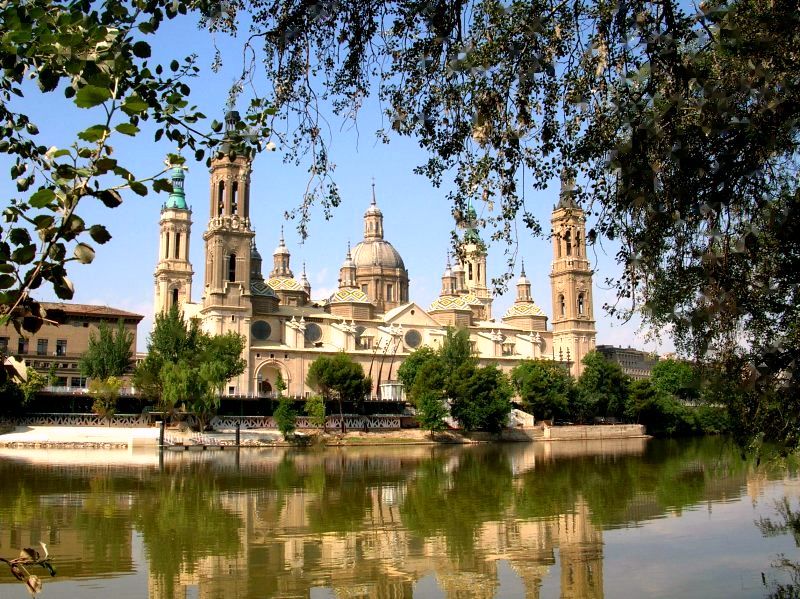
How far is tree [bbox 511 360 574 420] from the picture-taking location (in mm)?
51406

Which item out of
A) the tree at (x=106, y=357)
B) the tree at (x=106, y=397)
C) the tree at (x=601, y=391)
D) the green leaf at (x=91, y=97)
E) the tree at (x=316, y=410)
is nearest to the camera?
the green leaf at (x=91, y=97)

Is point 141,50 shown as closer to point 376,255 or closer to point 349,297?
point 349,297

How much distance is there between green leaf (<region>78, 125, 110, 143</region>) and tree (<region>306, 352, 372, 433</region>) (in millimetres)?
43569

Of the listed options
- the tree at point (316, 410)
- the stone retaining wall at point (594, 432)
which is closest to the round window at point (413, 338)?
the stone retaining wall at point (594, 432)

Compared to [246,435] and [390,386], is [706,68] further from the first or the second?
[390,386]

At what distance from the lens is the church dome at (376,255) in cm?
7288

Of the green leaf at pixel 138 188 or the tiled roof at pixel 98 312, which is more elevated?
the tiled roof at pixel 98 312

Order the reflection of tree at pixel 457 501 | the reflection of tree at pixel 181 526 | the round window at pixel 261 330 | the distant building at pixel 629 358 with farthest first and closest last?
the distant building at pixel 629 358, the round window at pixel 261 330, the reflection of tree at pixel 457 501, the reflection of tree at pixel 181 526

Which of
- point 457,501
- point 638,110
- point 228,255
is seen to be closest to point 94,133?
point 638,110

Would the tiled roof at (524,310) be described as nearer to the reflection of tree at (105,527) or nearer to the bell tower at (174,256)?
the bell tower at (174,256)

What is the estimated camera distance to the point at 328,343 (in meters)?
61.2

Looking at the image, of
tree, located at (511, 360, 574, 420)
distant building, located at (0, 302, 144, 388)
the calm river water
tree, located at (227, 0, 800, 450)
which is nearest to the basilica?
distant building, located at (0, 302, 144, 388)

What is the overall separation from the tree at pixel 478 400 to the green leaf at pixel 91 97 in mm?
42745

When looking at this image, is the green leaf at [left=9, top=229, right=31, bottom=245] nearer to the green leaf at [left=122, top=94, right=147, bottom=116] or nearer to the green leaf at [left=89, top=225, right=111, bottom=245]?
the green leaf at [left=89, top=225, right=111, bottom=245]
